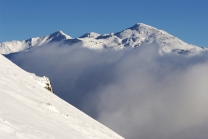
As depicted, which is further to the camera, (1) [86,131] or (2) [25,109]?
(1) [86,131]

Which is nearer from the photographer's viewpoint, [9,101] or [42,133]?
[42,133]

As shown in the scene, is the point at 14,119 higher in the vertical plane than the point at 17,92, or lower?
lower

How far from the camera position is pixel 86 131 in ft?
82.2

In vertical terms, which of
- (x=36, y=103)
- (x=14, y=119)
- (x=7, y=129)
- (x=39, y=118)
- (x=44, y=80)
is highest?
(x=44, y=80)

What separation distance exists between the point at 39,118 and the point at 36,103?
15.0 feet

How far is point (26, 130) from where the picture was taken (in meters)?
16.9

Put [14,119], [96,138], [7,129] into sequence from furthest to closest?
[96,138] → [14,119] → [7,129]

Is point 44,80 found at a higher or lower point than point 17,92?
higher

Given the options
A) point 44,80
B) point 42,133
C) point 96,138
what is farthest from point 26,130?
point 44,80

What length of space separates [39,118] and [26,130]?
4.30 meters

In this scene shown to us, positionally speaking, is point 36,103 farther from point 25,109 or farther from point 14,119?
point 14,119

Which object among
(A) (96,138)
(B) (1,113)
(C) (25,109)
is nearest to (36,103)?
(C) (25,109)

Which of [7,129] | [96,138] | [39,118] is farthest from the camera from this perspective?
[96,138]

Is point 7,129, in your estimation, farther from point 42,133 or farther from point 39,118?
point 39,118
